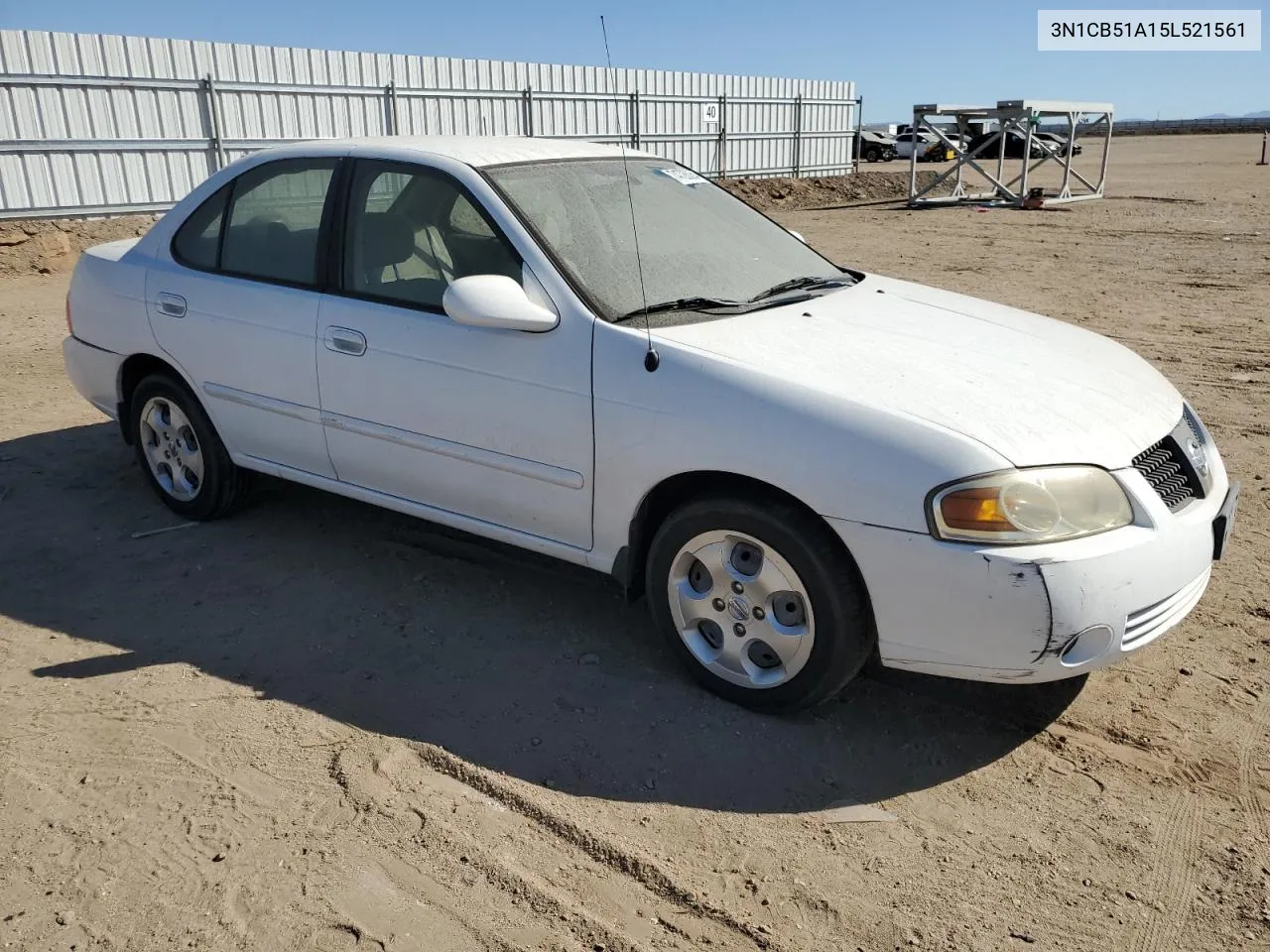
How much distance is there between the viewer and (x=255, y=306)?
434 cm

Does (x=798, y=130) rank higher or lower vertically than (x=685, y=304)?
lower

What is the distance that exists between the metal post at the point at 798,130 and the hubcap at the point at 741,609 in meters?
Answer: 25.4

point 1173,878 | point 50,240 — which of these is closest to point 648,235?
point 1173,878

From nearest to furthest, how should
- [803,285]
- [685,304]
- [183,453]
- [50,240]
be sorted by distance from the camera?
[685,304] → [803,285] → [183,453] → [50,240]

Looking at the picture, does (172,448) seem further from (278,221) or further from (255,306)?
(278,221)

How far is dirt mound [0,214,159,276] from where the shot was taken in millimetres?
13031

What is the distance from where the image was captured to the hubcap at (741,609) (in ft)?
10.4

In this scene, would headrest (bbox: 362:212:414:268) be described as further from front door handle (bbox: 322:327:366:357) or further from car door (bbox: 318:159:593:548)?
front door handle (bbox: 322:327:366:357)

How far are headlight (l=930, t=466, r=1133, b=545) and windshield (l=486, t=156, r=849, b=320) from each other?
50.3 inches

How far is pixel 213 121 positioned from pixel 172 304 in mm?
12203

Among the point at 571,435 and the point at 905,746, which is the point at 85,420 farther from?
the point at 905,746

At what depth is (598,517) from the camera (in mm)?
3500

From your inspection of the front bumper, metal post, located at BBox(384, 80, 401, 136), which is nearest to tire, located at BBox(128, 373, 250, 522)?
the front bumper

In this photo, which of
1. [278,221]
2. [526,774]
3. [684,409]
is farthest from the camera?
[278,221]
